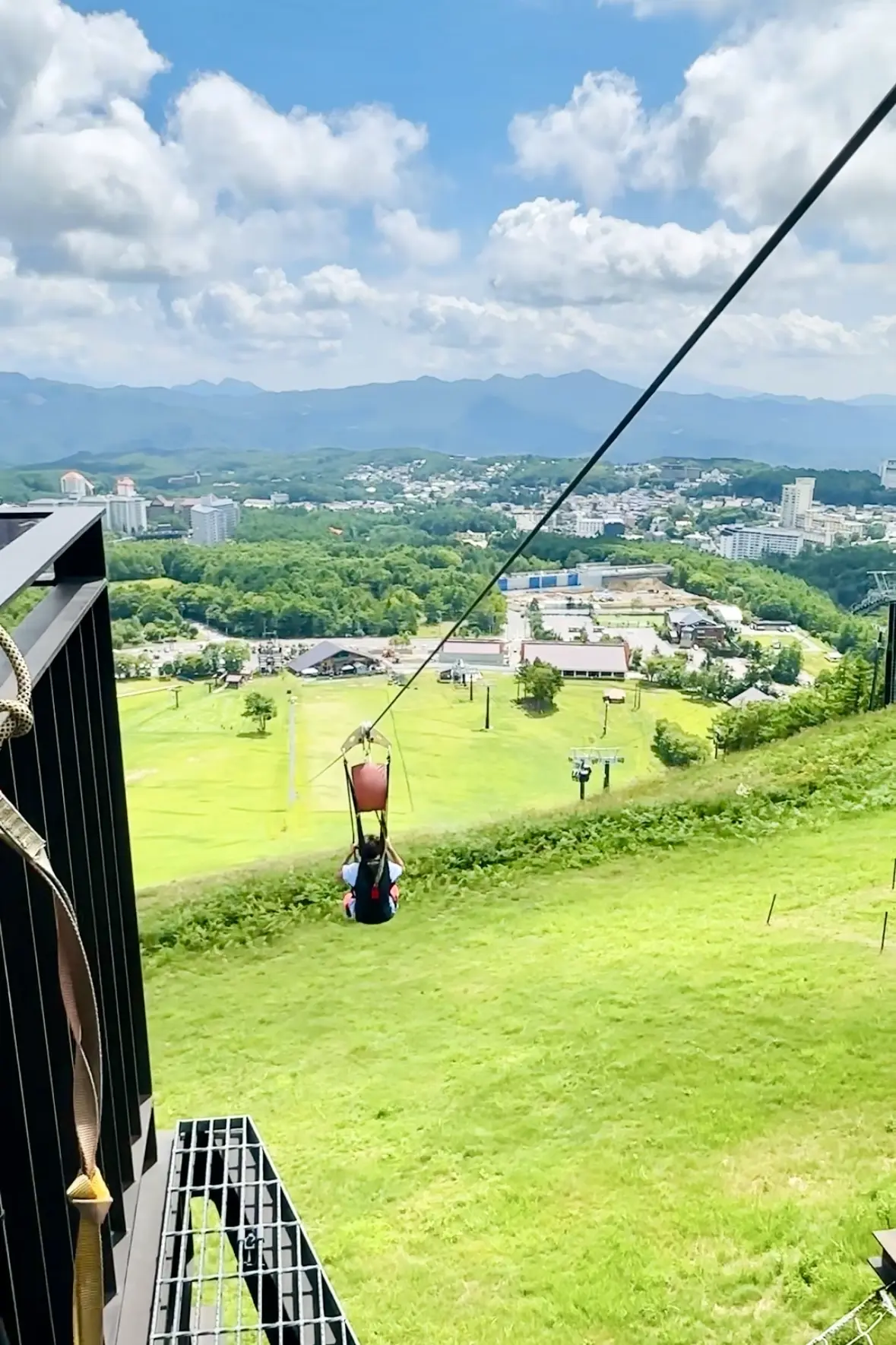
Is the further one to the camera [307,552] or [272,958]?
[307,552]

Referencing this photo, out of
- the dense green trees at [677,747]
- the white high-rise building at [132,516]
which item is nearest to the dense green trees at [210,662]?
the white high-rise building at [132,516]

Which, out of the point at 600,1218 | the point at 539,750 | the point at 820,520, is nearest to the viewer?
the point at 600,1218

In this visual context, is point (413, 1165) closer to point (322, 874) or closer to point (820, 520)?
point (322, 874)

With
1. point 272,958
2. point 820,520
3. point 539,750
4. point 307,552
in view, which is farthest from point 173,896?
point 820,520

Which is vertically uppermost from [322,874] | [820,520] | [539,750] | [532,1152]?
[820,520]

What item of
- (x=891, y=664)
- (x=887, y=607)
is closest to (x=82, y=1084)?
(x=891, y=664)

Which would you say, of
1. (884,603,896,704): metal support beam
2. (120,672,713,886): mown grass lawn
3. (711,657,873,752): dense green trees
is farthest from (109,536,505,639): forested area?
(884,603,896,704): metal support beam

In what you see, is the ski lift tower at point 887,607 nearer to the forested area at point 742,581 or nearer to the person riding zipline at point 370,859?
the forested area at point 742,581
